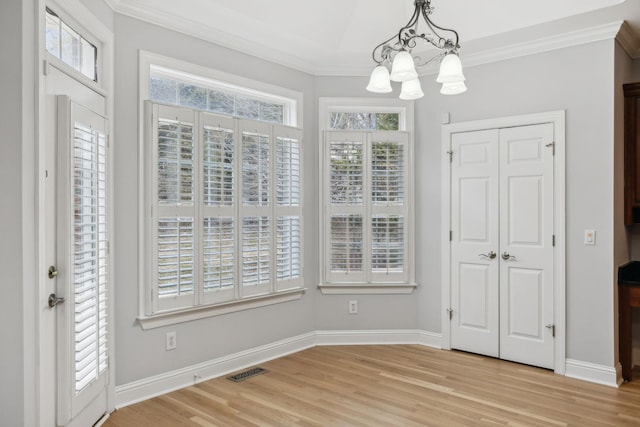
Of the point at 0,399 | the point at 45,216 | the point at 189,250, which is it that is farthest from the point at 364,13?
the point at 0,399

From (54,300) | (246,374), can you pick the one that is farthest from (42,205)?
(246,374)

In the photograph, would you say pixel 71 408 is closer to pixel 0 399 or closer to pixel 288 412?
pixel 0 399

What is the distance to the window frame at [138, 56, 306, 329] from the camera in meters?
3.45

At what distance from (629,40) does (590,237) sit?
1662 mm

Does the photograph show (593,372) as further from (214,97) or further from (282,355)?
(214,97)

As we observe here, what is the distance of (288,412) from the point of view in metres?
3.23

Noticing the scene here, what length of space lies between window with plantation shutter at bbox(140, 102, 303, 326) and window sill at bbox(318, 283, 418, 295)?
0.33 metres

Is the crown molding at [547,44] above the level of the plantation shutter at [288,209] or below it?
above

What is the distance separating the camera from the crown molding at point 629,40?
3715 millimetres

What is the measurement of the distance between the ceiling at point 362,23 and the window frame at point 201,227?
1.06 feet

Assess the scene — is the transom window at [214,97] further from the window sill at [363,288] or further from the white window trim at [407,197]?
the window sill at [363,288]

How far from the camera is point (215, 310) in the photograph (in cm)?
394

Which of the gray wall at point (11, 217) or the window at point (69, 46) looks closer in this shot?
the gray wall at point (11, 217)

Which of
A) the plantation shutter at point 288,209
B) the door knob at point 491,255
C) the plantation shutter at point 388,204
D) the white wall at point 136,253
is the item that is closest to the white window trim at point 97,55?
the white wall at point 136,253
